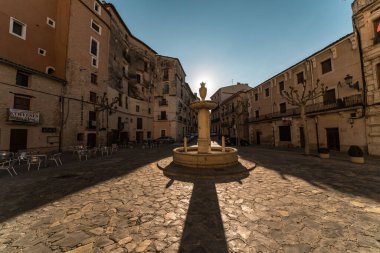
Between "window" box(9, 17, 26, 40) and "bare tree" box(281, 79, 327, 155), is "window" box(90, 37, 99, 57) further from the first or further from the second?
"bare tree" box(281, 79, 327, 155)

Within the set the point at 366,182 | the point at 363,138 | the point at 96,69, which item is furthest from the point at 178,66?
the point at 366,182

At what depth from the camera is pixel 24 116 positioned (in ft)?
43.6

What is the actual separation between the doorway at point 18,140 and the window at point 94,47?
42.6 feet

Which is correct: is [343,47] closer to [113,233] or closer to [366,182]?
[366,182]

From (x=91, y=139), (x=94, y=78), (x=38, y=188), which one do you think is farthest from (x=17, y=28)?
(x=38, y=188)

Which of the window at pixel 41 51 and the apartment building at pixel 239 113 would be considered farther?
the apartment building at pixel 239 113

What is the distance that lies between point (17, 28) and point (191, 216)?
23.4 metres

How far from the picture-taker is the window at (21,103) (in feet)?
43.5

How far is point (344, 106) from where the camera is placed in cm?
1429

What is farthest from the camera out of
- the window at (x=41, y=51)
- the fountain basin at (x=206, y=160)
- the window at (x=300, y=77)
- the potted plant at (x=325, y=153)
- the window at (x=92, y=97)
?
the window at (x=92, y=97)

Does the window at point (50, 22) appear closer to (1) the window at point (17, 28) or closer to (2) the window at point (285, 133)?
(1) the window at point (17, 28)

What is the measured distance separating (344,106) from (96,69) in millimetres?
28846

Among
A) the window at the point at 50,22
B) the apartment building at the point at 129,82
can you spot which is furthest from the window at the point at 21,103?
the window at the point at 50,22

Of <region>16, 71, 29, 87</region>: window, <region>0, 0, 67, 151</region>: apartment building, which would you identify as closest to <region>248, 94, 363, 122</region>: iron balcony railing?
<region>0, 0, 67, 151</region>: apartment building
